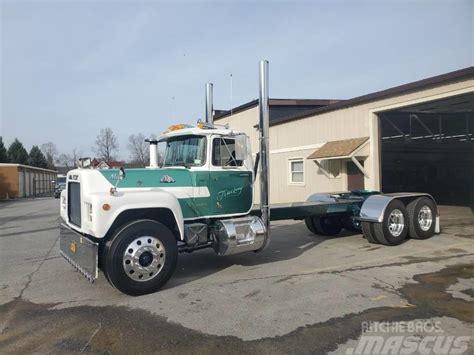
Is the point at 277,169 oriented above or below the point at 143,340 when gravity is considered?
above

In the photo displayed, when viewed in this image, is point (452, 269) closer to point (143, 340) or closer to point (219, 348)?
point (219, 348)

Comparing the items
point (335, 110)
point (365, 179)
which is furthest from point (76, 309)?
point (335, 110)

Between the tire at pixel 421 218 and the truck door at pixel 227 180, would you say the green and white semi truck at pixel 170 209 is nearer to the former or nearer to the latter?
the truck door at pixel 227 180

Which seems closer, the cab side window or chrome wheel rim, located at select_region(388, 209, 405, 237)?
the cab side window

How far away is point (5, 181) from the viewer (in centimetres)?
4509

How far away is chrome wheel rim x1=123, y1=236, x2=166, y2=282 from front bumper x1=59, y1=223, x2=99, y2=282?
16.7 inches

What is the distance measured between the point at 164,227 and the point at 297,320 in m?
2.50

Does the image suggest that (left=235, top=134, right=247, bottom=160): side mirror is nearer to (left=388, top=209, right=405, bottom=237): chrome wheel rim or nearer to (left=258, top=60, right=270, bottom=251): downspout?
(left=258, top=60, right=270, bottom=251): downspout

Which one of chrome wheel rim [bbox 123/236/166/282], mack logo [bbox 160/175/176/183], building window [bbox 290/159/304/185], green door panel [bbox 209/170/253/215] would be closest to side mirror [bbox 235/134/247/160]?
green door panel [bbox 209/170/253/215]

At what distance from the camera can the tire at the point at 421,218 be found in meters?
9.93

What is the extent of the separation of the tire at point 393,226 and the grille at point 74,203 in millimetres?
6496

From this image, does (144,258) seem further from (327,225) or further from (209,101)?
(327,225)

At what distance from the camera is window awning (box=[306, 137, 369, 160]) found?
47.0 feet

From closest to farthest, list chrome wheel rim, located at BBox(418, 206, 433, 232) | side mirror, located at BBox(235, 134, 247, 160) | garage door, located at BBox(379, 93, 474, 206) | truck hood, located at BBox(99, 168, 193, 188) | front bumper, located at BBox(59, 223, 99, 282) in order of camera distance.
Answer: front bumper, located at BBox(59, 223, 99, 282)
truck hood, located at BBox(99, 168, 193, 188)
side mirror, located at BBox(235, 134, 247, 160)
chrome wheel rim, located at BBox(418, 206, 433, 232)
garage door, located at BBox(379, 93, 474, 206)
